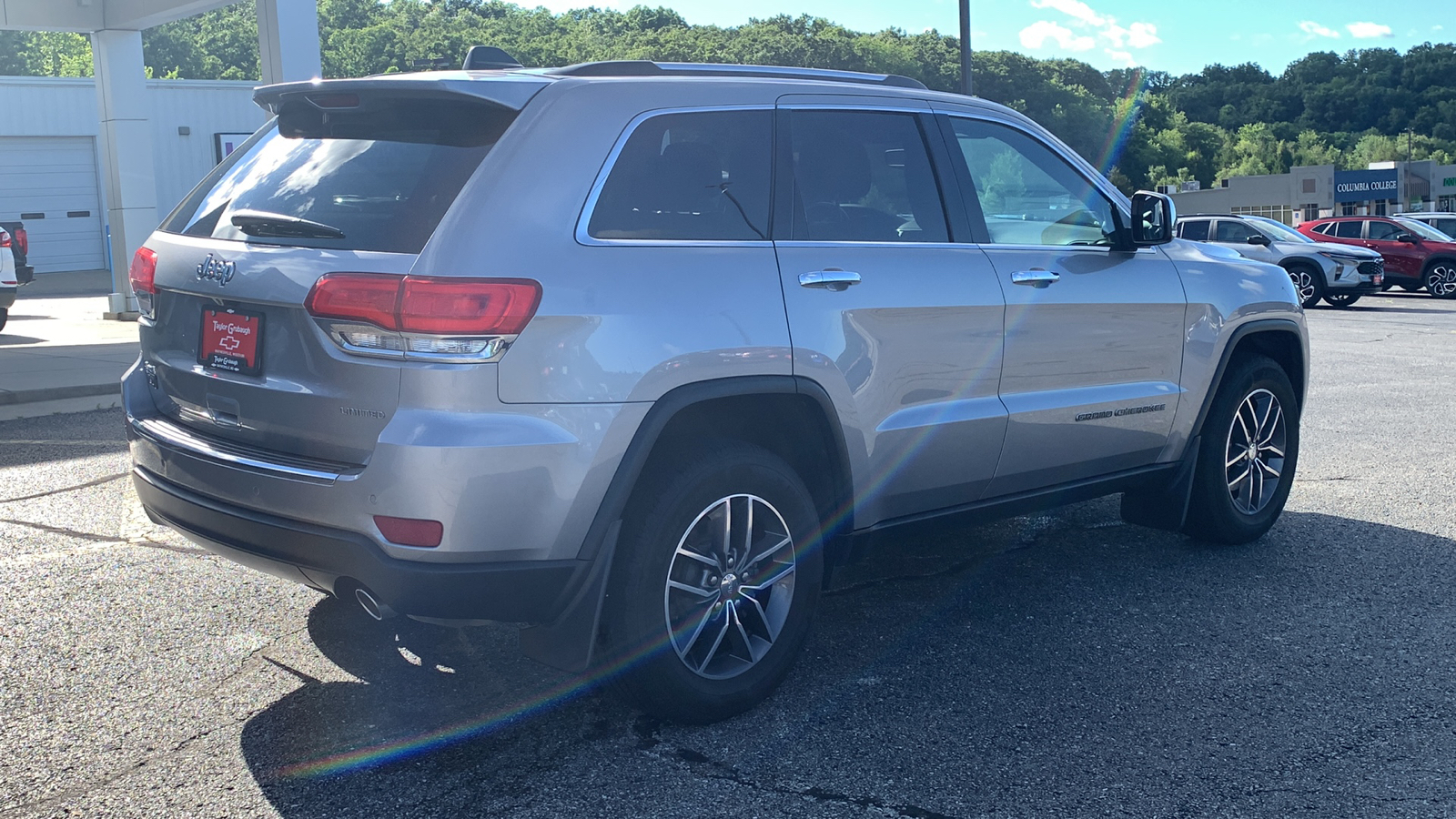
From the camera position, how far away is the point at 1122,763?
3.43m

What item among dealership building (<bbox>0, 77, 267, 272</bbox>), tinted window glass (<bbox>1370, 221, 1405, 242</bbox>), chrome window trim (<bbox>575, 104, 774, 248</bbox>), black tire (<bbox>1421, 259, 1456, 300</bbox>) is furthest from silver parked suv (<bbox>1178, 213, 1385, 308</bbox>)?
dealership building (<bbox>0, 77, 267, 272</bbox>)

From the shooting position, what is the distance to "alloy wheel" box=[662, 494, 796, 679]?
363 centimetres

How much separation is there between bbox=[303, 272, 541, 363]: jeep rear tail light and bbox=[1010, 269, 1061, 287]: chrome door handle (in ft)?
6.37

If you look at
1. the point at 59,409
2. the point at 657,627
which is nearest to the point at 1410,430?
the point at 657,627

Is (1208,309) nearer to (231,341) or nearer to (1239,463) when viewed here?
(1239,463)

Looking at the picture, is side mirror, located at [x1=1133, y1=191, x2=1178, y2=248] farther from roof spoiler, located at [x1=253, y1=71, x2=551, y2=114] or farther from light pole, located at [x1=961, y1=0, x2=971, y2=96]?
light pole, located at [x1=961, y1=0, x2=971, y2=96]

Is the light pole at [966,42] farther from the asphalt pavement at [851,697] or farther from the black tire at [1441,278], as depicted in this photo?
the asphalt pavement at [851,697]

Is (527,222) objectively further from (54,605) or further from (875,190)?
(54,605)

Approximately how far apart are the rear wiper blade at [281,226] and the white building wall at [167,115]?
31.1m

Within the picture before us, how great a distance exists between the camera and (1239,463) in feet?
18.2

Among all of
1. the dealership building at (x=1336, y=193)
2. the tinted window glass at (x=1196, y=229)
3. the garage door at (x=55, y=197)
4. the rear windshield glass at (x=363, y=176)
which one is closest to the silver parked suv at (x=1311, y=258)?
the tinted window glass at (x=1196, y=229)

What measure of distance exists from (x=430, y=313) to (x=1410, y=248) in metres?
26.0

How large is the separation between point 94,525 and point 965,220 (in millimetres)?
4157

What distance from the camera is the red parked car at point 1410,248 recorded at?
80.7ft
